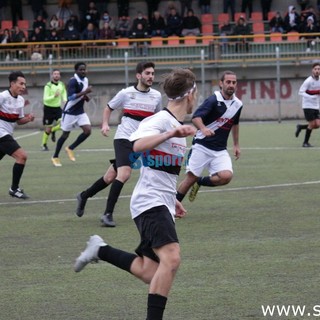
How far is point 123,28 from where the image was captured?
39688 mm

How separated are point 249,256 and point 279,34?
94.4 ft

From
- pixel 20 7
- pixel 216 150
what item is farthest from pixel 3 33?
pixel 216 150

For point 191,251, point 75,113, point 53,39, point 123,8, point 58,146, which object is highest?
point 123,8

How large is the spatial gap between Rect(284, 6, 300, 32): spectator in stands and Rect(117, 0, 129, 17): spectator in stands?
7137mm

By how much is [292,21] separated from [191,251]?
1168 inches

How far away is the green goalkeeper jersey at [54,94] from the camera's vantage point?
28016 millimetres

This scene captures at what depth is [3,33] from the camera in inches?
1549

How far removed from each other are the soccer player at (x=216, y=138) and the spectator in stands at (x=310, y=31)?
24.5 m

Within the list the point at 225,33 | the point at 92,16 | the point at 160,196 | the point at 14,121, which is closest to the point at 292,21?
the point at 225,33

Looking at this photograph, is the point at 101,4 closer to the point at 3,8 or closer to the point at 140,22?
the point at 3,8

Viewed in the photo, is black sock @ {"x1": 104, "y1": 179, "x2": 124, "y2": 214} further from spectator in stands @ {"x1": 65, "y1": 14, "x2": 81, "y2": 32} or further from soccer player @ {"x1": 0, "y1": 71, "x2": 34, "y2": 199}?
spectator in stands @ {"x1": 65, "y1": 14, "x2": 81, "y2": 32}

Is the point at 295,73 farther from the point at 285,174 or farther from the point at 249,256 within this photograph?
the point at 249,256

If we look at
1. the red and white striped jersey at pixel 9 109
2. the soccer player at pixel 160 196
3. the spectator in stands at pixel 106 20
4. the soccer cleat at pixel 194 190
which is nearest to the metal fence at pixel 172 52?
the spectator in stands at pixel 106 20

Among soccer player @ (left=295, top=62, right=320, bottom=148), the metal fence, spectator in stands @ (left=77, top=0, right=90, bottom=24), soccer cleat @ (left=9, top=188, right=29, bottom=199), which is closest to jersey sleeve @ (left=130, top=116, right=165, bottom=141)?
soccer cleat @ (left=9, top=188, right=29, bottom=199)
